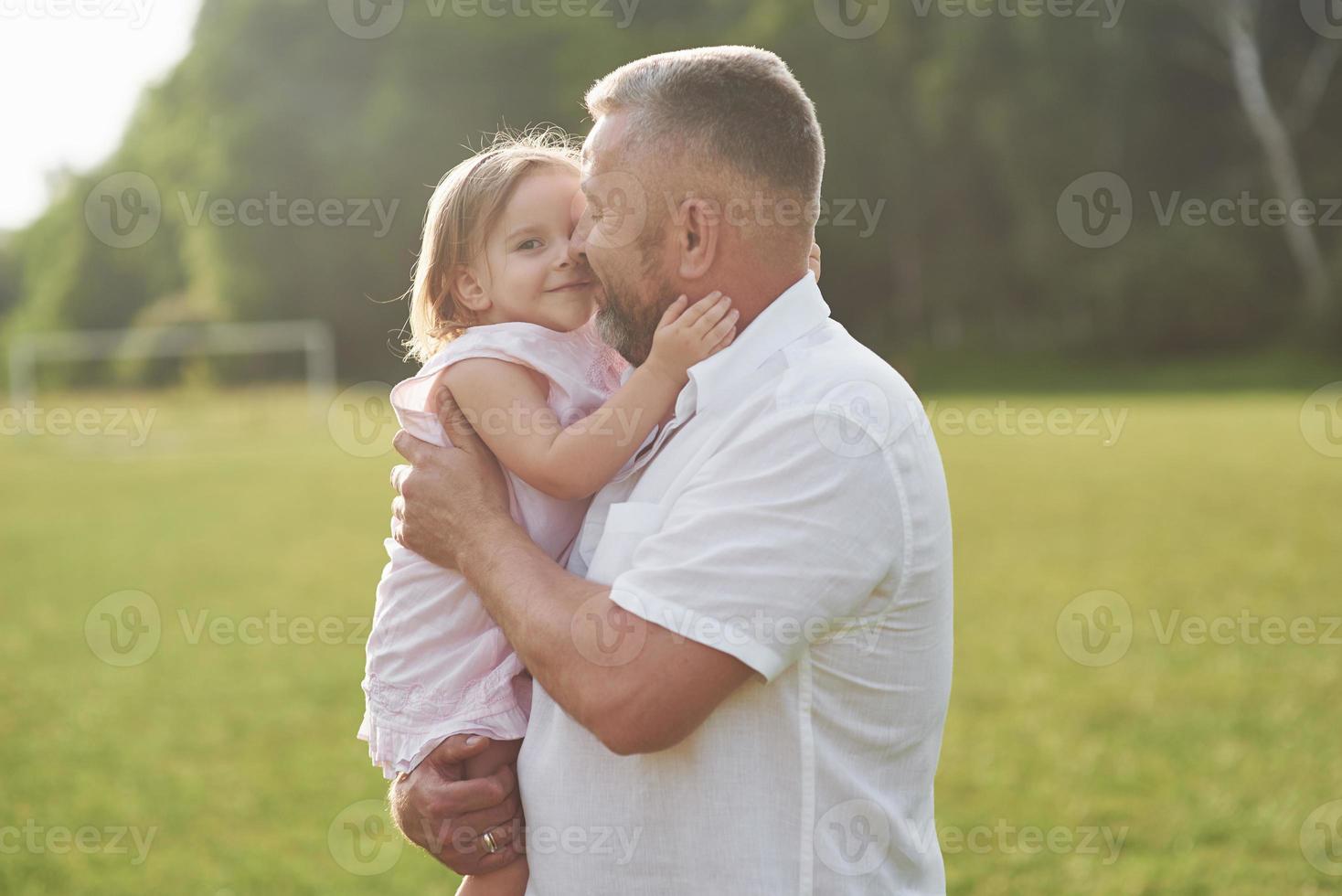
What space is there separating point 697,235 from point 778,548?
1.94ft

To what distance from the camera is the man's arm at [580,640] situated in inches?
74.2

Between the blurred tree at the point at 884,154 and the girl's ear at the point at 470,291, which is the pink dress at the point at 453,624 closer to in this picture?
the girl's ear at the point at 470,291

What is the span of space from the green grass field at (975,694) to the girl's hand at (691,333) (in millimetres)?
3369

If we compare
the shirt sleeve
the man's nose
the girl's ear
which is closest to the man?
the shirt sleeve

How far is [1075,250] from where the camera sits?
3322cm

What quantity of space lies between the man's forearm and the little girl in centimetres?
20

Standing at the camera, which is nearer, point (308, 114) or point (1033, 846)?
point (1033, 846)

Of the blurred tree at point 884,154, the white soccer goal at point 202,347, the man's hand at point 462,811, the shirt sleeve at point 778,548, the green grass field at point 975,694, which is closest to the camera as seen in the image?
the shirt sleeve at point 778,548

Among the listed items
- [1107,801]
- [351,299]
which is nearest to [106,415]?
[351,299]

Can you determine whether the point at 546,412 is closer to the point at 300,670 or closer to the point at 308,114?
the point at 300,670

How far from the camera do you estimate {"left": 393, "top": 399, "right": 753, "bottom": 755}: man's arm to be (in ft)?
6.18

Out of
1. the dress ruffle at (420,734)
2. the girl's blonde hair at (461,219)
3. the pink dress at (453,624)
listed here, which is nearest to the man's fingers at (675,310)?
the pink dress at (453,624)

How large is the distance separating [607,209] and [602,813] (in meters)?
1.02

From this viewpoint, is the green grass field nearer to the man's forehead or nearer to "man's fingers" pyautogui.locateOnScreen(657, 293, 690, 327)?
"man's fingers" pyautogui.locateOnScreen(657, 293, 690, 327)
